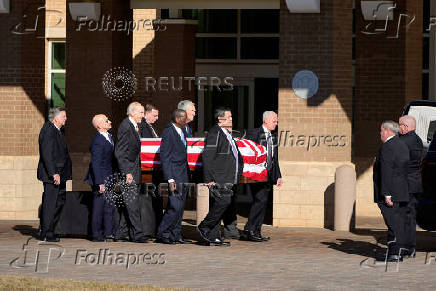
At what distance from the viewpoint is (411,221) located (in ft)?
51.8

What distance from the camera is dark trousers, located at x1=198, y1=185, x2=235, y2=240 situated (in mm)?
16531

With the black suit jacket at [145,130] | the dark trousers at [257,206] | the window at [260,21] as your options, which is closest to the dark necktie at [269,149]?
the dark trousers at [257,206]

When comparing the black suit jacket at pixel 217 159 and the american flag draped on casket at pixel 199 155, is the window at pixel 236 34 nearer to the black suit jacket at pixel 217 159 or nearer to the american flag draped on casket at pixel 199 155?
the american flag draped on casket at pixel 199 155

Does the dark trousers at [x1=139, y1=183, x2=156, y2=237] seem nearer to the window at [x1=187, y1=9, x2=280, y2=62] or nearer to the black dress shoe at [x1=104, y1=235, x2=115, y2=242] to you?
the black dress shoe at [x1=104, y1=235, x2=115, y2=242]

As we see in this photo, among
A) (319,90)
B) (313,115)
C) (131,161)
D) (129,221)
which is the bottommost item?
(129,221)

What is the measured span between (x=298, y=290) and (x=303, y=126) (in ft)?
25.1

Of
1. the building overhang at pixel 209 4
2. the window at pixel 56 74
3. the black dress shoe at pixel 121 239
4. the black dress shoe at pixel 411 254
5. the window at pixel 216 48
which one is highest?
the building overhang at pixel 209 4

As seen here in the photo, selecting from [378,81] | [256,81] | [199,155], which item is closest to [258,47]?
[256,81]

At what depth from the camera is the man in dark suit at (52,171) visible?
1692cm

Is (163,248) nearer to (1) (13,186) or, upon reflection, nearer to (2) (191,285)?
(2) (191,285)

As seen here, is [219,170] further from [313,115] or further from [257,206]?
[313,115]

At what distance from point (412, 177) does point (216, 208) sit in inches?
108

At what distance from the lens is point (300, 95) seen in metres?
19.8

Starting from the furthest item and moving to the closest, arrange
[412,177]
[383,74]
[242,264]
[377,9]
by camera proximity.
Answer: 1. [383,74]
2. [377,9]
3. [412,177]
4. [242,264]
